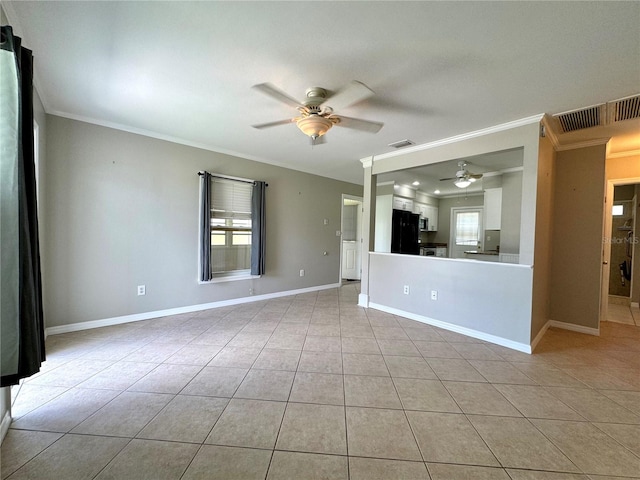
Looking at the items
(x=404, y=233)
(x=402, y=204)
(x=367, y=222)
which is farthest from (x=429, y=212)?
(x=367, y=222)

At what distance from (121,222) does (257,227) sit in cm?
185

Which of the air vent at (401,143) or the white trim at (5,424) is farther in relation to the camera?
the air vent at (401,143)

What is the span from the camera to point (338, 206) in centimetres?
591

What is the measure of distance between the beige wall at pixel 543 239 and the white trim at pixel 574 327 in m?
0.18

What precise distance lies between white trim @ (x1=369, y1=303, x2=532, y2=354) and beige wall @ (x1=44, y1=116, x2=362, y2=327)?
7.99ft

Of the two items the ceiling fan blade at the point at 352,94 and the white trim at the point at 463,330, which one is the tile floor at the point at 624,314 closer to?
the white trim at the point at 463,330

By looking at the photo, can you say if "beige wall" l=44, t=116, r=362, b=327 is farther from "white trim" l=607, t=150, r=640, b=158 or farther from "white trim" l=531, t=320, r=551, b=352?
"white trim" l=607, t=150, r=640, b=158

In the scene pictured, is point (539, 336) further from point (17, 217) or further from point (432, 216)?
point (17, 217)

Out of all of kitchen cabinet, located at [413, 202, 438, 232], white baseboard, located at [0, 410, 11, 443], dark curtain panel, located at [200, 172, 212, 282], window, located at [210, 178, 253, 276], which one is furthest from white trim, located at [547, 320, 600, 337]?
white baseboard, located at [0, 410, 11, 443]

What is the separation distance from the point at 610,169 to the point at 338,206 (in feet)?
14.8

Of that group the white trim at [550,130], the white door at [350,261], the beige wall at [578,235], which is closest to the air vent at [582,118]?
the white trim at [550,130]

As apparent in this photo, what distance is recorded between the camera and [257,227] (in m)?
4.39

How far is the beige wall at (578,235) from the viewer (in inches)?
130

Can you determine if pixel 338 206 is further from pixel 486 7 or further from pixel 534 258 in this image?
pixel 486 7
